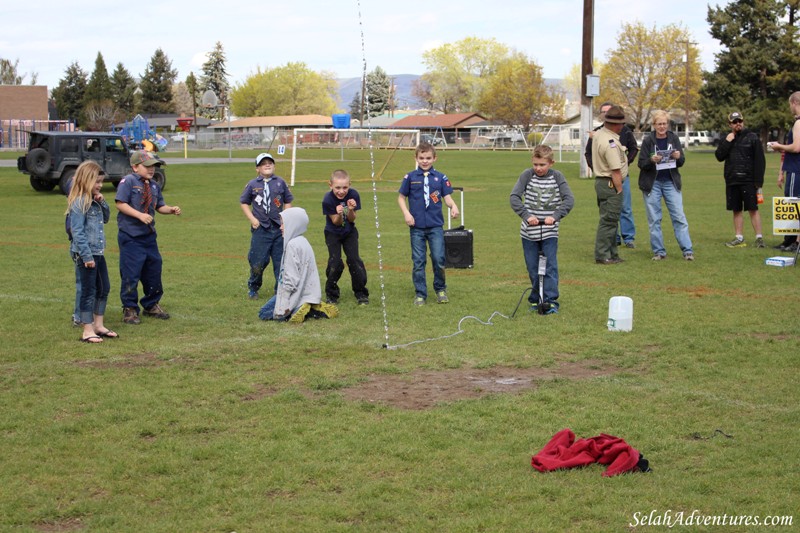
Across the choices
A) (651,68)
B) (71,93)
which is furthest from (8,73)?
(651,68)

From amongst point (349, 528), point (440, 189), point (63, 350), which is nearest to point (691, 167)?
point (440, 189)

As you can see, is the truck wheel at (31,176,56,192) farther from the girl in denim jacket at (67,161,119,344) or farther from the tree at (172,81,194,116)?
the tree at (172,81,194,116)

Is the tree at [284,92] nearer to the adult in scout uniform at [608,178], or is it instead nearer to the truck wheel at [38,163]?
the truck wheel at [38,163]

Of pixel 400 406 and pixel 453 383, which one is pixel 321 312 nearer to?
pixel 453 383

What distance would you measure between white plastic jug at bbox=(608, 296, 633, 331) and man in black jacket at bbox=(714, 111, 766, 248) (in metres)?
6.04

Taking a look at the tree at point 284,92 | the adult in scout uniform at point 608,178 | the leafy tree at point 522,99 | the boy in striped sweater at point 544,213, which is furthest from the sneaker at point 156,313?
the tree at point 284,92

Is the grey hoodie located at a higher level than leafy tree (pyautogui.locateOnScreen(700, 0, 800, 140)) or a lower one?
lower

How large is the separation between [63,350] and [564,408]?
4.57 metres

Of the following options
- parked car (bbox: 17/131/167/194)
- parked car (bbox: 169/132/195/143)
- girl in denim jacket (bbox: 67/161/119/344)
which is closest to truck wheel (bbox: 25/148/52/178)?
parked car (bbox: 17/131/167/194)

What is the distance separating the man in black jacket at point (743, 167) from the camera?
553 inches

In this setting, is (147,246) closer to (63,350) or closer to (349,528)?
(63,350)

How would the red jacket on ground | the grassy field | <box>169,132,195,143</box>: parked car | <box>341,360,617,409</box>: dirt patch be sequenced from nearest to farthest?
1. the grassy field
2. the red jacket on ground
3. <box>341,360,617,409</box>: dirt patch
4. <box>169,132,195,143</box>: parked car

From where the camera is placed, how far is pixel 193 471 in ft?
17.4

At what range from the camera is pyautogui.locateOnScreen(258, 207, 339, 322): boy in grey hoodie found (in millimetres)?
9703
